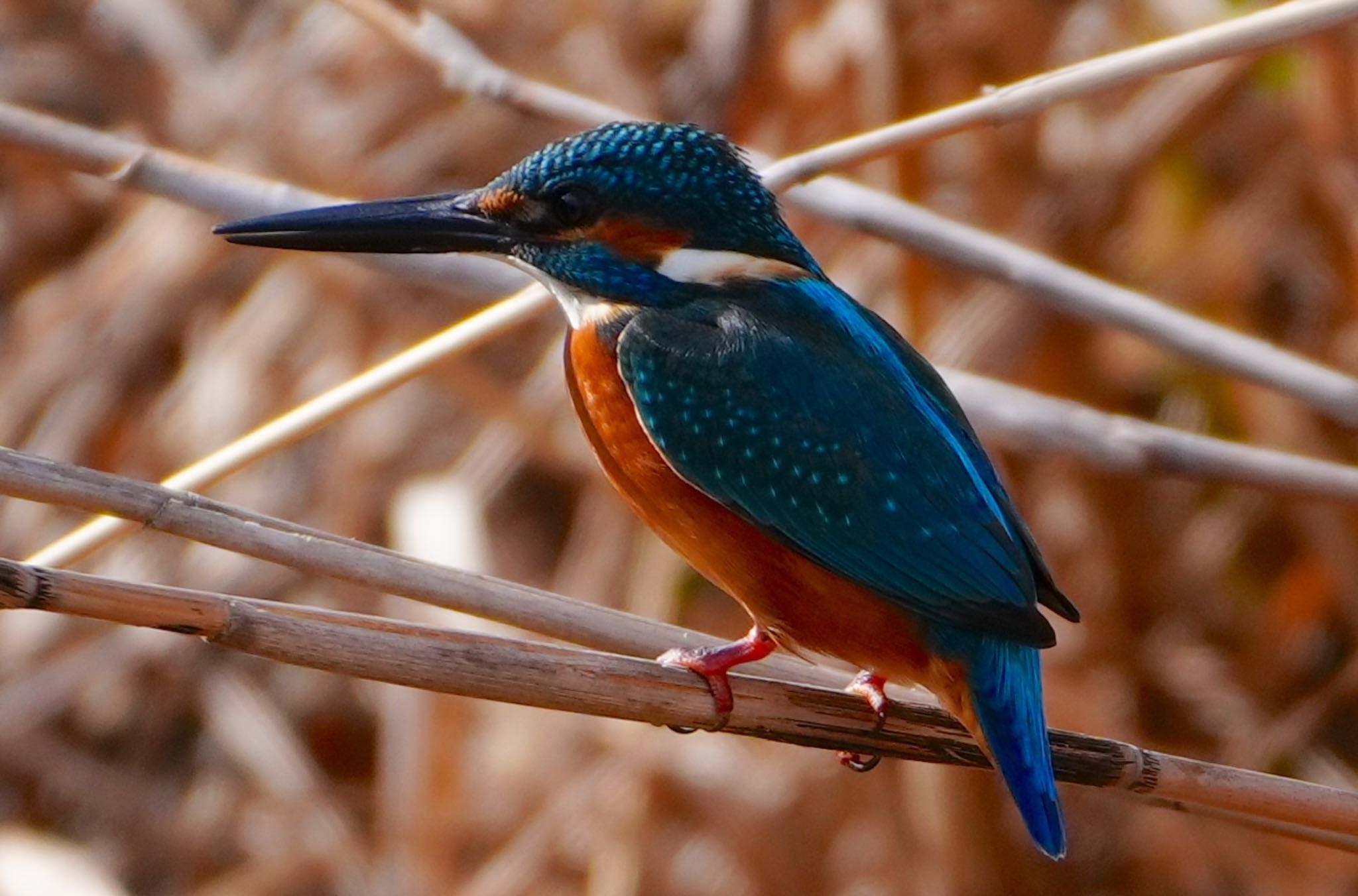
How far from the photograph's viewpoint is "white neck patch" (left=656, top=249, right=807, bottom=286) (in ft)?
7.60

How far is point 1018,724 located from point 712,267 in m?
0.79

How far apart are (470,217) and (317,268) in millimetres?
1727

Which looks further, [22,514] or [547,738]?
[22,514]

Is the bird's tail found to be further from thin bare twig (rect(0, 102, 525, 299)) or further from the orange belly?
thin bare twig (rect(0, 102, 525, 299))

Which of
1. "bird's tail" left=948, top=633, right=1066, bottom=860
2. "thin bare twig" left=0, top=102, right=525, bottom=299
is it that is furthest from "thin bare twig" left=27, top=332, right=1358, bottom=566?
"bird's tail" left=948, top=633, right=1066, bottom=860

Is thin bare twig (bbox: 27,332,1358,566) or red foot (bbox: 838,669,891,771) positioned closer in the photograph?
red foot (bbox: 838,669,891,771)

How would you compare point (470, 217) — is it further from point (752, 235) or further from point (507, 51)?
point (507, 51)

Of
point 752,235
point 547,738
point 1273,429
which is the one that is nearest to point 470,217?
point 752,235

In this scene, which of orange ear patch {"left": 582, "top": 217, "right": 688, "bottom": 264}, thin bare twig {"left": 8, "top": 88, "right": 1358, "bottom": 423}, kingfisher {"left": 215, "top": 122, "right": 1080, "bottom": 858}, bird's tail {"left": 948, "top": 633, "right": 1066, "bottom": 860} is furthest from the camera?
thin bare twig {"left": 8, "top": 88, "right": 1358, "bottom": 423}

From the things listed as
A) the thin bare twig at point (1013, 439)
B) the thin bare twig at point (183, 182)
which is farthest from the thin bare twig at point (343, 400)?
the thin bare twig at point (183, 182)

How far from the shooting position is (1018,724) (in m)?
1.89

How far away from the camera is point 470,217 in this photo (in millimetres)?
2238

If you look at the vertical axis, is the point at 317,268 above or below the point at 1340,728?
above

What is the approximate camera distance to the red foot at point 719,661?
6.05 feet
